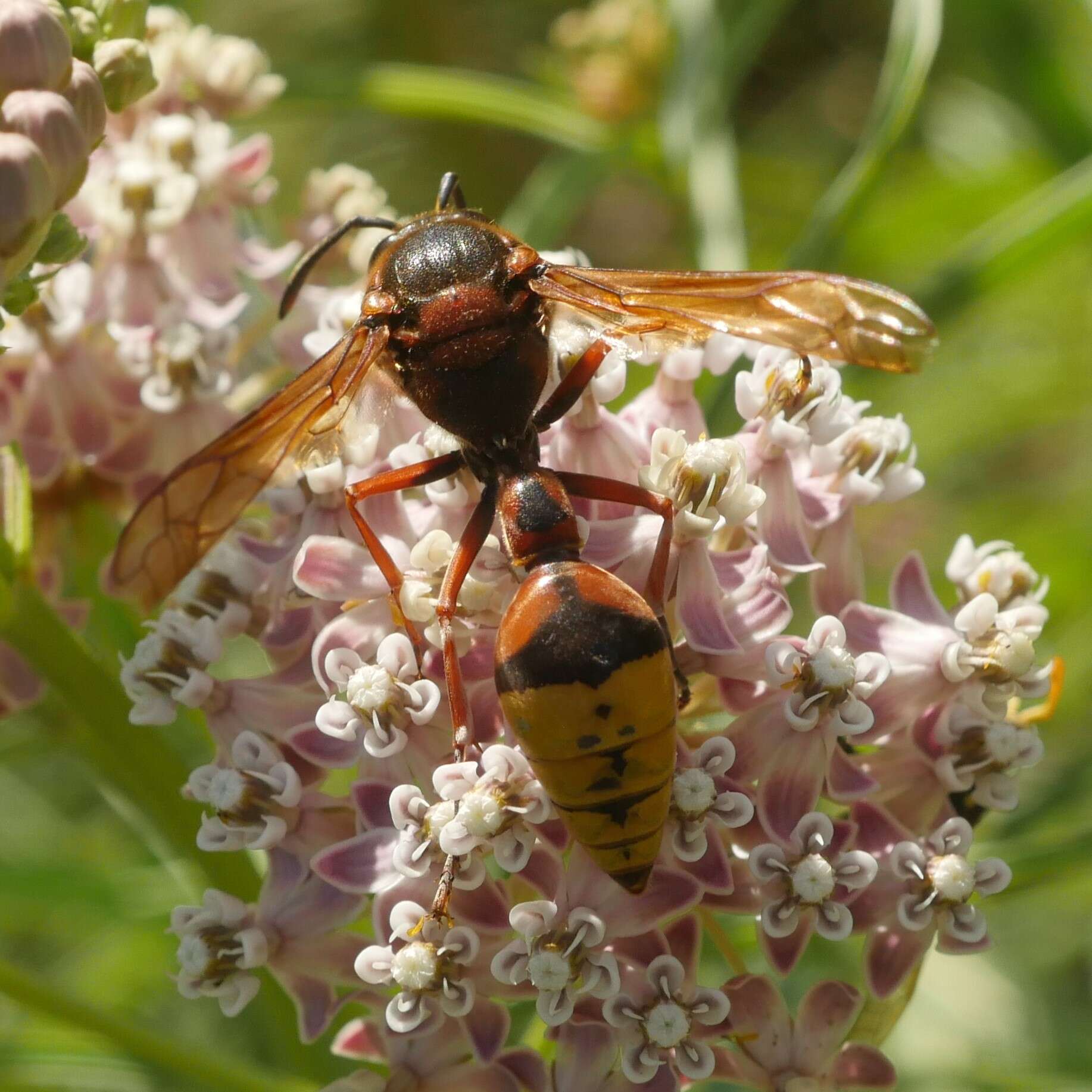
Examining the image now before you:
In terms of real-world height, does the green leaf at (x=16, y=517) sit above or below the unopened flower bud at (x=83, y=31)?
below

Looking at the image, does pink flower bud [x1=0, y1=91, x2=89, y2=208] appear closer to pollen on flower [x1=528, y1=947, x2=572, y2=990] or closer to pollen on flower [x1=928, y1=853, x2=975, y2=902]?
pollen on flower [x1=528, y1=947, x2=572, y2=990]

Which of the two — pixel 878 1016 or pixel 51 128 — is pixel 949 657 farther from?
pixel 51 128

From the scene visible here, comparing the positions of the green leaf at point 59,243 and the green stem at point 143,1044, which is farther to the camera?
the green stem at point 143,1044

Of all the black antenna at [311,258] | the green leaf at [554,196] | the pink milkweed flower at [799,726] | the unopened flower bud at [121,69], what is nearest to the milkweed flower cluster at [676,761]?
the pink milkweed flower at [799,726]

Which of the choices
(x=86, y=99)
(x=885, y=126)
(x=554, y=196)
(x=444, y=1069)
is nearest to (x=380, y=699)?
(x=444, y=1069)

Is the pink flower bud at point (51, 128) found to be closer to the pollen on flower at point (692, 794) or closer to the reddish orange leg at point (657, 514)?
the reddish orange leg at point (657, 514)

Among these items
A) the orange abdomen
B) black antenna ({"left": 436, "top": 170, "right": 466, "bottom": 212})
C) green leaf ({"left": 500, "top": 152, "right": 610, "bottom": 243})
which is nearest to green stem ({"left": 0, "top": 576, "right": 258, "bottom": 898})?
the orange abdomen

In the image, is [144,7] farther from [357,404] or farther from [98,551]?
[98,551]

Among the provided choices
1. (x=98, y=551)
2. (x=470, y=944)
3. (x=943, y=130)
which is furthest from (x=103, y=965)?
(x=943, y=130)
